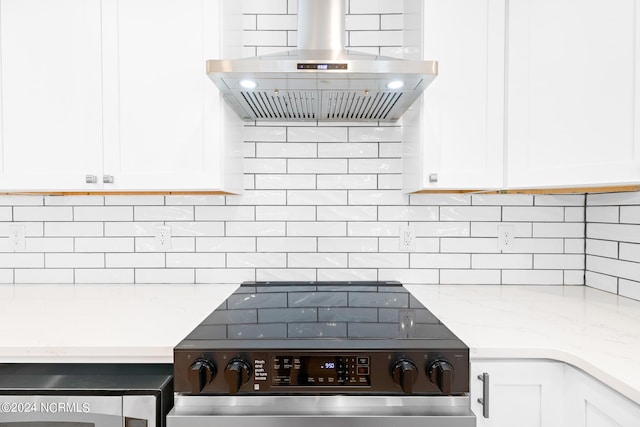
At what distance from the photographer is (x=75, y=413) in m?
1.10

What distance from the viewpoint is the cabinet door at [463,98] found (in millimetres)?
1541

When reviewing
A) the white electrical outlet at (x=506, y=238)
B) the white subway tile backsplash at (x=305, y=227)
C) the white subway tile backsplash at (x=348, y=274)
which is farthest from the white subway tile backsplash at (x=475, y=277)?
the white subway tile backsplash at (x=348, y=274)

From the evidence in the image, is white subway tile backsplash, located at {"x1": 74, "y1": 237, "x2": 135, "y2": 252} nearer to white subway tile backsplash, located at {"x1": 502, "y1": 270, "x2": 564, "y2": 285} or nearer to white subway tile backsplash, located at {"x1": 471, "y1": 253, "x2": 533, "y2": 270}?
white subway tile backsplash, located at {"x1": 471, "y1": 253, "x2": 533, "y2": 270}

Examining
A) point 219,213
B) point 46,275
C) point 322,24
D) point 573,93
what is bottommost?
point 46,275

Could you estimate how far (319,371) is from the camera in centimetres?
109

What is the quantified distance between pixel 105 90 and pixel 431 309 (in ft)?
4.88

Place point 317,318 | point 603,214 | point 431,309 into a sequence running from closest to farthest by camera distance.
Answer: point 317,318
point 431,309
point 603,214

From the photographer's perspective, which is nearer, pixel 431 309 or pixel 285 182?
pixel 431 309

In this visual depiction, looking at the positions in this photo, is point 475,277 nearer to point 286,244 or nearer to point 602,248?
point 602,248

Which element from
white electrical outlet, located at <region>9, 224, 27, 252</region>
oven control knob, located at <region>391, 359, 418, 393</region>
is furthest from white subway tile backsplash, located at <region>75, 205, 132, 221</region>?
oven control knob, located at <region>391, 359, 418, 393</region>

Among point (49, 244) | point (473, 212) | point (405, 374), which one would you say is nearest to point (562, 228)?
point (473, 212)

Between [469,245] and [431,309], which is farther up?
[469,245]

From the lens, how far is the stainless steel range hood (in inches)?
51.8

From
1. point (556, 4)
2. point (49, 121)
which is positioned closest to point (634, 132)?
point (556, 4)
